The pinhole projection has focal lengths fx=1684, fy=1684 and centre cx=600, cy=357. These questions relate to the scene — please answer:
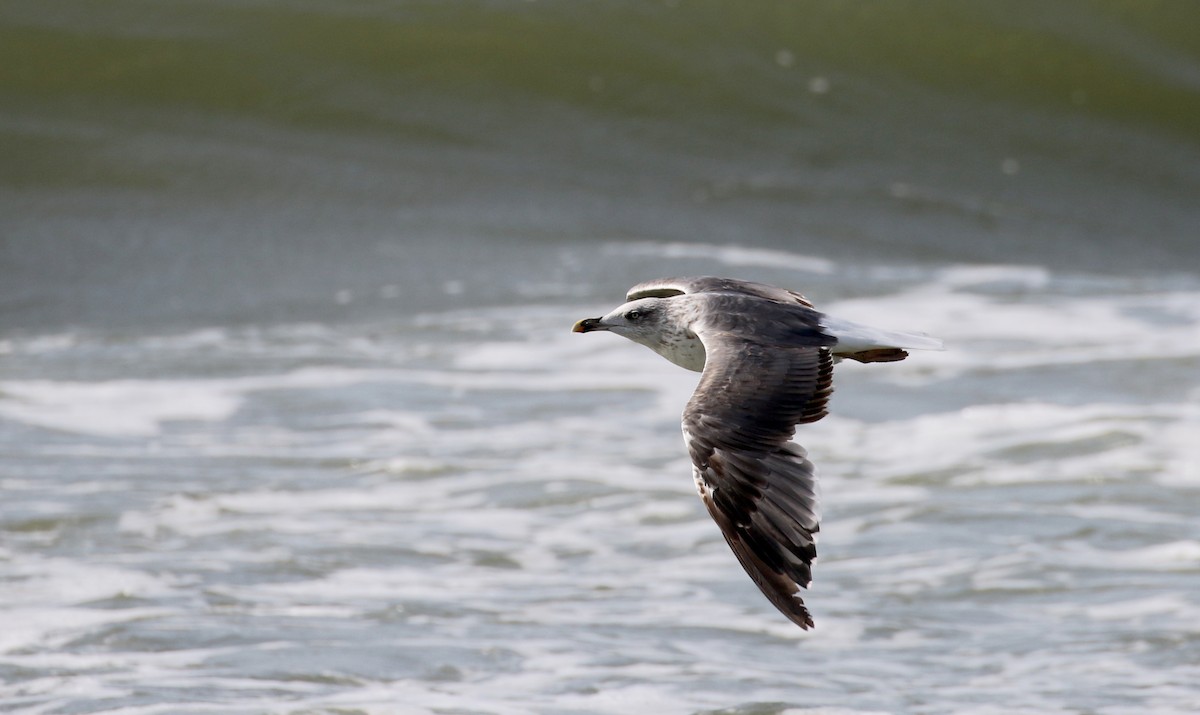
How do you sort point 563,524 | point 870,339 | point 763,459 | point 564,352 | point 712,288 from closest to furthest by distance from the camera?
point 763,459 < point 870,339 < point 712,288 < point 563,524 < point 564,352

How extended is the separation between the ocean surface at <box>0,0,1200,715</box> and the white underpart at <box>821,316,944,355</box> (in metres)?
1.51

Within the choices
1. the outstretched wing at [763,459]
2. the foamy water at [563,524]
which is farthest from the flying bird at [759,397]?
the foamy water at [563,524]

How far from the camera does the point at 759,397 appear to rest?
4.68 m

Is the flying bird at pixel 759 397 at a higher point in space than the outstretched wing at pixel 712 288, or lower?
lower

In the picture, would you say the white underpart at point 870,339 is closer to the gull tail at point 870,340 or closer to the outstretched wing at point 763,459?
the gull tail at point 870,340

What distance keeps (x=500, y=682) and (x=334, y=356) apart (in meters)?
5.08

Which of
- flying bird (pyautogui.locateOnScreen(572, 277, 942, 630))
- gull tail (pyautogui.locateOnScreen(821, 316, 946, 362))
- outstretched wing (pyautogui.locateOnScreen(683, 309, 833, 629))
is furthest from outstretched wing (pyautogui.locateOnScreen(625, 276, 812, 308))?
outstretched wing (pyautogui.locateOnScreen(683, 309, 833, 629))

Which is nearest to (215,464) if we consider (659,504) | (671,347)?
(659,504)

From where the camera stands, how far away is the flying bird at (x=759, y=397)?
433 cm

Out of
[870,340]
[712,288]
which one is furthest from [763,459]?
[712,288]

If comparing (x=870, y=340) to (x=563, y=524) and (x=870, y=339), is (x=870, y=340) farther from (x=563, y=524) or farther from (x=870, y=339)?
(x=563, y=524)

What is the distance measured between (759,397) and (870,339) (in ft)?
2.09

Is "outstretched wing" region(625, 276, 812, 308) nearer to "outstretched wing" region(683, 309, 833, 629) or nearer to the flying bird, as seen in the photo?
the flying bird

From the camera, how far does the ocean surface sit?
6672mm
